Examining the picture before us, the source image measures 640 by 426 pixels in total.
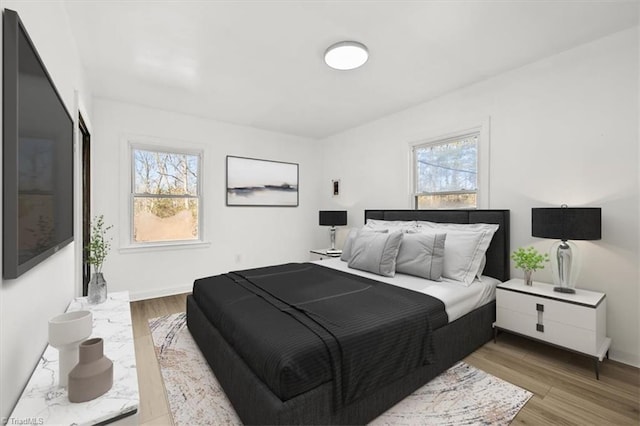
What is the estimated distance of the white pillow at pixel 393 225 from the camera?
3.42m

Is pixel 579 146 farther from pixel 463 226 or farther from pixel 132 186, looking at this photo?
pixel 132 186

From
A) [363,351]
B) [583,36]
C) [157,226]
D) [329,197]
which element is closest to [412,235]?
[363,351]

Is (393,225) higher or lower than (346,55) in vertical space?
lower

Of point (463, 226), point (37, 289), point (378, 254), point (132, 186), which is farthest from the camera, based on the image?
point (132, 186)

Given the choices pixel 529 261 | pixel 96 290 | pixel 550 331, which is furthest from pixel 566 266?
pixel 96 290

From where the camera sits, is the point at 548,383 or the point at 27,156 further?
the point at 548,383

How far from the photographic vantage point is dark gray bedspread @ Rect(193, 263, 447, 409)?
1.43m

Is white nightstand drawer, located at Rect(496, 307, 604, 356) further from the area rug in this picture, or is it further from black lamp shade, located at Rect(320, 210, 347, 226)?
black lamp shade, located at Rect(320, 210, 347, 226)

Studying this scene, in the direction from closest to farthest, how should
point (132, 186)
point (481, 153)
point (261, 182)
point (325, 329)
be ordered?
point (325, 329) → point (481, 153) → point (132, 186) → point (261, 182)

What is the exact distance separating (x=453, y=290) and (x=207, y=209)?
349 cm

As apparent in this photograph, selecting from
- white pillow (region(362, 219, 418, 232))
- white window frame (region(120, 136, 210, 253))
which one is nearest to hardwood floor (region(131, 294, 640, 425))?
white pillow (region(362, 219, 418, 232))

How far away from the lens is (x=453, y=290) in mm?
2391

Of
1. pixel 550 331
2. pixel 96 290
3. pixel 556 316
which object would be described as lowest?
pixel 550 331

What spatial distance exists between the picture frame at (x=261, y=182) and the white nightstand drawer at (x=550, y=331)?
3.62m
